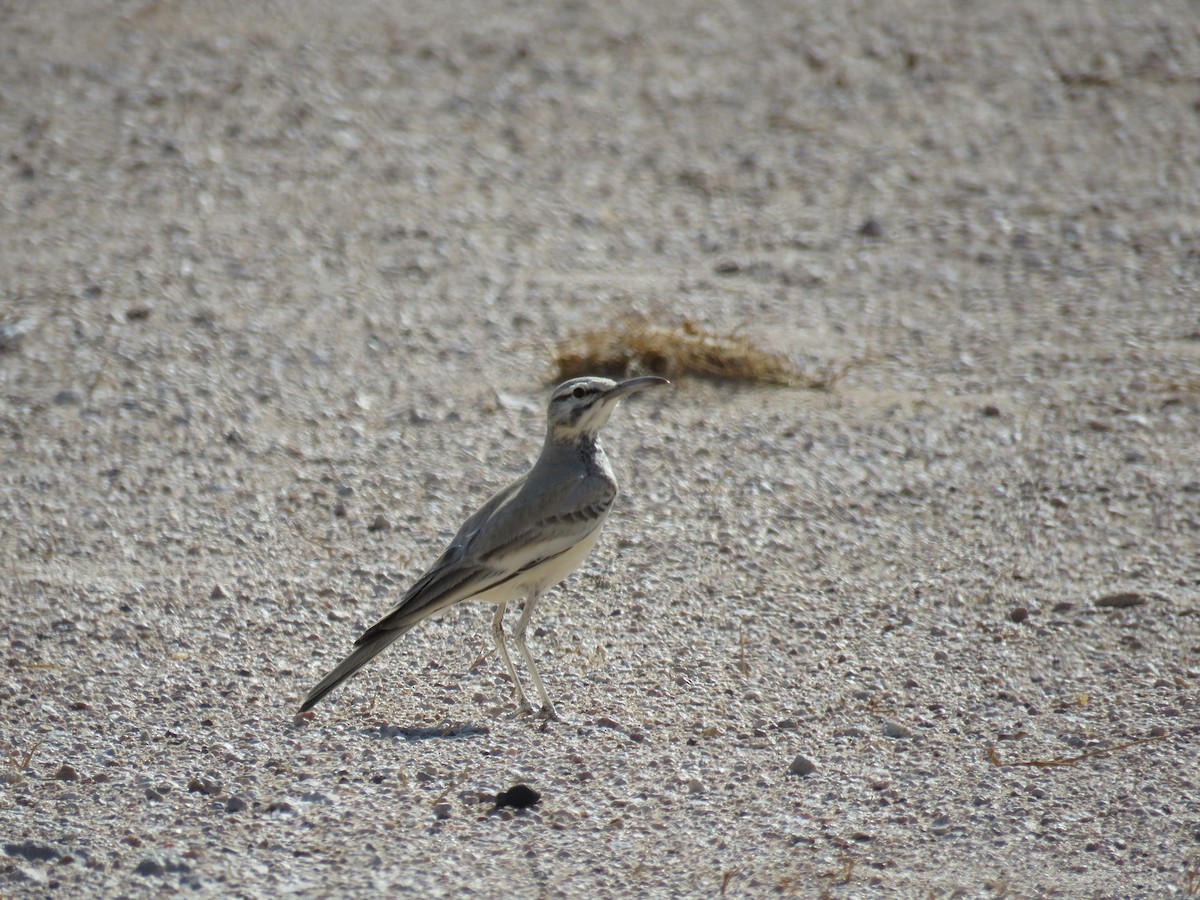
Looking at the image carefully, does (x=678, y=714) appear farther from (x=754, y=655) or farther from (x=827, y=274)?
(x=827, y=274)

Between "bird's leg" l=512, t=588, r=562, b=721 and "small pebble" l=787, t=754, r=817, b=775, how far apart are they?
1046mm

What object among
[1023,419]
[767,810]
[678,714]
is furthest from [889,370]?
[767,810]

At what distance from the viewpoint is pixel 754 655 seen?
680cm

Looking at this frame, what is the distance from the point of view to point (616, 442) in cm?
912

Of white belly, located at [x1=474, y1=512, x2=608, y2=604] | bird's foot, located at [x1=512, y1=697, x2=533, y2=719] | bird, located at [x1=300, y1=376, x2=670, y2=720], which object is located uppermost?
bird, located at [x1=300, y1=376, x2=670, y2=720]

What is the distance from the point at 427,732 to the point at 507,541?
2.88 feet

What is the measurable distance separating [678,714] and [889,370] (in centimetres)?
430

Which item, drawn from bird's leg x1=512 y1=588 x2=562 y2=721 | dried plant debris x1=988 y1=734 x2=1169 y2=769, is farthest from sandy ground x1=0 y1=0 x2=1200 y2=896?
bird's leg x1=512 y1=588 x2=562 y2=721

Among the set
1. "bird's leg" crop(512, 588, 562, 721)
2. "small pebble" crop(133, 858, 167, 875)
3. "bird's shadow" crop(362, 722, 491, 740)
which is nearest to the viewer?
"small pebble" crop(133, 858, 167, 875)

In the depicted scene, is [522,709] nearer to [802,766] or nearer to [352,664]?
[352,664]

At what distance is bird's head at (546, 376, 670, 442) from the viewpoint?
6.86 metres

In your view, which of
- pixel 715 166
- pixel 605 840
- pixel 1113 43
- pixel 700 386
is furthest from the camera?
pixel 1113 43

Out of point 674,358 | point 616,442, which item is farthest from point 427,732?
point 674,358

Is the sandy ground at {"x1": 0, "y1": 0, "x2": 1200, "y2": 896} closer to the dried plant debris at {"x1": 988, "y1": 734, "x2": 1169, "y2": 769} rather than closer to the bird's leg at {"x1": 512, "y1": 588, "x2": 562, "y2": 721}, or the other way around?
the dried plant debris at {"x1": 988, "y1": 734, "x2": 1169, "y2": 769}
